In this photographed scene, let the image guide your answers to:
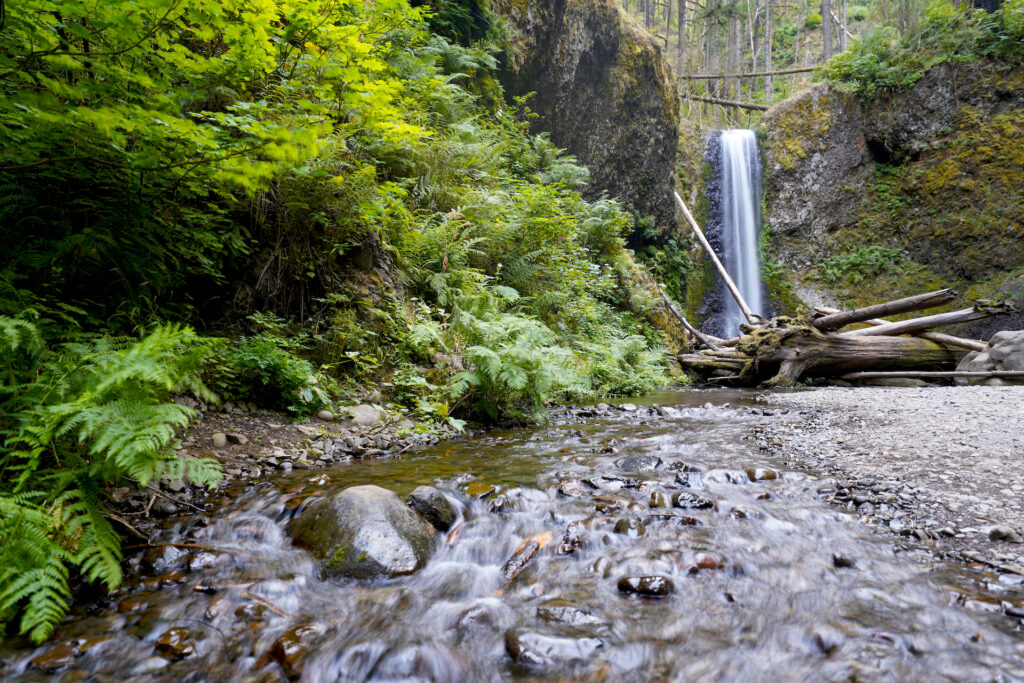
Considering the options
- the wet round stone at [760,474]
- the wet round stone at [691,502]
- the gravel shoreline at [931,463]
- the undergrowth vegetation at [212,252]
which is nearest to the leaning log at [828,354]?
the gravel shoreline at [931,463]

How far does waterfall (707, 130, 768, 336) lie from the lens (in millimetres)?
16312

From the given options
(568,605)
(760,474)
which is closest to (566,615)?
(568,605)

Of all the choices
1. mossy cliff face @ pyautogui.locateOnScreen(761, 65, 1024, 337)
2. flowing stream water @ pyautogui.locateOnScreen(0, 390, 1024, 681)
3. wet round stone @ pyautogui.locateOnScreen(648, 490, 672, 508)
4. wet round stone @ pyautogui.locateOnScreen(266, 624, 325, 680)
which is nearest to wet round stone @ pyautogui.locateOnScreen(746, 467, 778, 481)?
flowing stream water @ pyautogui.locateOnScreen(0, 390, 1024, 681)

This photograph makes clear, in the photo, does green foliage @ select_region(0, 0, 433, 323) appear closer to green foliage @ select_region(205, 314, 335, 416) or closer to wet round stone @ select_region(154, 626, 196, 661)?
green foliage @ select_region(205, 314, 335, 416)

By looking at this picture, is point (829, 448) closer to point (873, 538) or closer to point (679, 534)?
point (873, 538)

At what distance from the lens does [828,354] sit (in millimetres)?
9422

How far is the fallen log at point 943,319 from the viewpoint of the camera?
9117 mm

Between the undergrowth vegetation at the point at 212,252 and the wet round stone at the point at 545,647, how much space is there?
1451 mm

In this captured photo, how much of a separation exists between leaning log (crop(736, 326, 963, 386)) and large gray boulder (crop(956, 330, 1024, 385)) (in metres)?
0.64

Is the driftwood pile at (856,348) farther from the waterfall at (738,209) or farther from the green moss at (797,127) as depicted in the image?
the green moss at (797,127)

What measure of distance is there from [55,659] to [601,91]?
48.8 ft

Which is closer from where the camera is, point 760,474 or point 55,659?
point 55,659

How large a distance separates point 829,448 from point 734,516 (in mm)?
1916

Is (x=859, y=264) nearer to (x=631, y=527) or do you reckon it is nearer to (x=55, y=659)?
(x=631, y=527)
